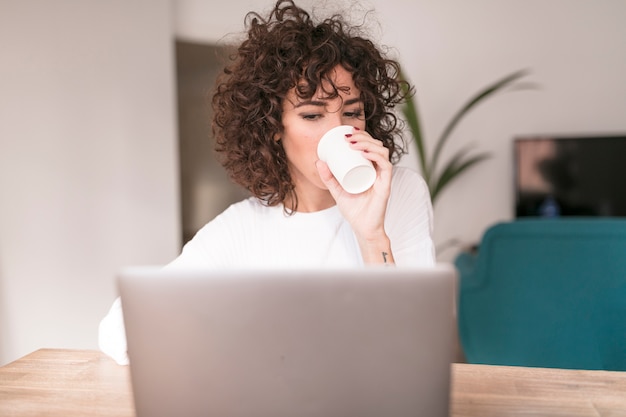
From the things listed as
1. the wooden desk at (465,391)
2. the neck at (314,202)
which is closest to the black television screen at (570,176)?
the neck at (314,202)

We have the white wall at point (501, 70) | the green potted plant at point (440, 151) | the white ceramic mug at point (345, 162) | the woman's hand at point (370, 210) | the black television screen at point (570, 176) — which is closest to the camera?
the white ceramic mug at point (345, 162)

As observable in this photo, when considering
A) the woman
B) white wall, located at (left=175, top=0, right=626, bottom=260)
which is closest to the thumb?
the woman

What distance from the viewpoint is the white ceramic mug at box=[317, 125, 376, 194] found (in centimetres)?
111

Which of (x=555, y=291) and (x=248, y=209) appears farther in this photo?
(x=555, y=291)

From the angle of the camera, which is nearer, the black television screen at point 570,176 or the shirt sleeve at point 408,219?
the shirt sleeve at point 408,219

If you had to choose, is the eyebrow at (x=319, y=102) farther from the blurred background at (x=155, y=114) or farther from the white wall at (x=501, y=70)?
the white wall at (x=501, y=70)

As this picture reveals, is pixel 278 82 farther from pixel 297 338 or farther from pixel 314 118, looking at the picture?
pixel 297 338

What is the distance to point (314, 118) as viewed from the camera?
1.40 m

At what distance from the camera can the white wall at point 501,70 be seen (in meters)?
4.12

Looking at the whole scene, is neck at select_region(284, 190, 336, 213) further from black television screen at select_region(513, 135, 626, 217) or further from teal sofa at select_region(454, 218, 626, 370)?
black television screen at select_region(513, 135, 626, 217)

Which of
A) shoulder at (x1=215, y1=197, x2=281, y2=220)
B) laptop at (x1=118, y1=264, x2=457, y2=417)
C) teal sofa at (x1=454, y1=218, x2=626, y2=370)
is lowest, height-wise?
teal sofa at (x1=454, y1=218, x2=626, y2=370)

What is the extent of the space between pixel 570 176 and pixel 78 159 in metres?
3.24

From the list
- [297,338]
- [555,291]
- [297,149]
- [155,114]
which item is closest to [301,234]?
[297,149]

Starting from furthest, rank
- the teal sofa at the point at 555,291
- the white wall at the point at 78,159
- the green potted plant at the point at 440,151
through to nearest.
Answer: the green potted plant at the point at 440,151 → the white wall at the point at 78,159 → the teal sofa at the point at 555,291
